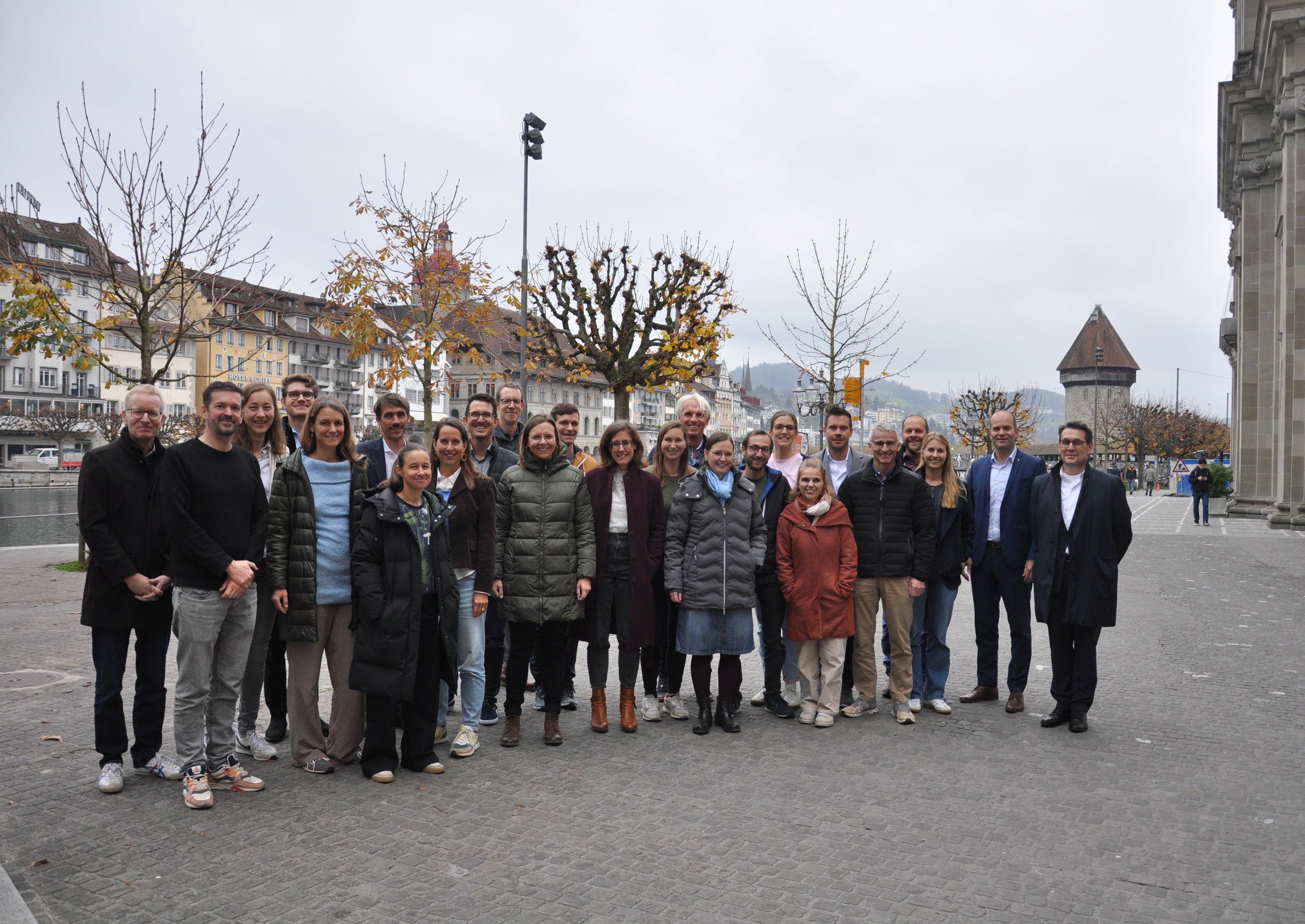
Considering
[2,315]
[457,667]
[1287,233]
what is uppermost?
[1287,233]

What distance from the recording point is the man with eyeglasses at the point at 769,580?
7.32 metres

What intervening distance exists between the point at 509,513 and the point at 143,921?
3205 millimetres

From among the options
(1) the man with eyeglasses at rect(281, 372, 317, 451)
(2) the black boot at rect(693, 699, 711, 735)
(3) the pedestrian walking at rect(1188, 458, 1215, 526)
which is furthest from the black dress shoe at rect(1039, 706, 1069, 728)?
(3) the pedestrian walking at rect(1188, 458, 1215, 526)

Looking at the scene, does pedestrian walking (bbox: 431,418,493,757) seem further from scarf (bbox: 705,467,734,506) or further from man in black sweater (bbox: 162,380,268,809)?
scarf (bbox: 705,467,734,506)

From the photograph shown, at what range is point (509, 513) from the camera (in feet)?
21.7

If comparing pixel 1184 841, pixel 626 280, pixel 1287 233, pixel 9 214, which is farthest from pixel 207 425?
pixel 1287 233

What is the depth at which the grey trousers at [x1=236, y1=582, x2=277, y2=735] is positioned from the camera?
19.8 feet

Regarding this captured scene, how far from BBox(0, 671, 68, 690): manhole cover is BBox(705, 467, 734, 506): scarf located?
5.41 meters

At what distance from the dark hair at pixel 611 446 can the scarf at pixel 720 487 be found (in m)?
0.46

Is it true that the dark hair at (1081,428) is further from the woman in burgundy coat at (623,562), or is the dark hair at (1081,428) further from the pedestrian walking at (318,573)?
the pedestrian walking at (318,573)

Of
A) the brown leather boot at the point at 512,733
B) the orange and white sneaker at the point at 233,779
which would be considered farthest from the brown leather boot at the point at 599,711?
the orange and white sneaker at the point at 233,779

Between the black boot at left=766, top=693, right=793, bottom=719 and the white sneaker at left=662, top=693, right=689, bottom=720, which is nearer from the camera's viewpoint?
the white sneaker at left=662, top=693, right=689, bottom=720

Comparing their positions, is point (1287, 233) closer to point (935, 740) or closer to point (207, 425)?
point (935, 740)

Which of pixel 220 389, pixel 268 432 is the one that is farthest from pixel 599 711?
pixel 220 389
